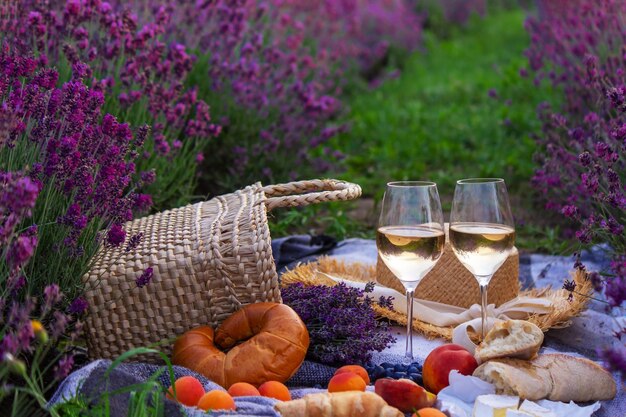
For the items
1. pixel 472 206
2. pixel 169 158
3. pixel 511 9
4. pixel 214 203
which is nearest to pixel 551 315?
pixel 472 206

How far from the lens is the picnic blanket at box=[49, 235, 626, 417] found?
2.10 meters

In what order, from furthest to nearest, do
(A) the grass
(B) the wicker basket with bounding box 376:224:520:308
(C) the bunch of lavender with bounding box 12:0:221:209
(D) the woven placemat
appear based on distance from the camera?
(A) the grass, (C) the bunch of lavender with bounding box 12:0:221:209, (B) the wicker basket with bounding box 376:224:520:308, (D) the woven placemat

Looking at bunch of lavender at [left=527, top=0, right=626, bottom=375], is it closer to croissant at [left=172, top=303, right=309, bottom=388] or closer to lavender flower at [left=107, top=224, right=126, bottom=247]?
croissant at [left=172, top=303, right=309, bottom=388]

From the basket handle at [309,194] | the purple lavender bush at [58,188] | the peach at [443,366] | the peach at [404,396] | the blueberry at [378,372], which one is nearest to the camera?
the peach at [404,396]

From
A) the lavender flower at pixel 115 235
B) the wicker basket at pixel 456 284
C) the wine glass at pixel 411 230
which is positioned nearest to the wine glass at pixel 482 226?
the wine glass at pixel 411 230

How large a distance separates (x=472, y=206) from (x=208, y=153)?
2709 millimetres

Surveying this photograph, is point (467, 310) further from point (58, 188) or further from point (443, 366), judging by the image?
point (58, 188)

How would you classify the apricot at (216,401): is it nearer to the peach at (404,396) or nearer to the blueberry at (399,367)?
the peach at (404,396)

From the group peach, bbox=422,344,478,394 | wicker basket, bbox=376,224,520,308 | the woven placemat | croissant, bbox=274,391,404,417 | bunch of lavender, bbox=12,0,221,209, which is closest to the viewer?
croissant, bbox=274,391,404,417

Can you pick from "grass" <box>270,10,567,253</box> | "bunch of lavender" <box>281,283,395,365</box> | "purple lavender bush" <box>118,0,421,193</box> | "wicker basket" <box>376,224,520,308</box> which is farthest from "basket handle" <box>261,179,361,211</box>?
"purple lavender bush" <box>118,0,421,193</box>

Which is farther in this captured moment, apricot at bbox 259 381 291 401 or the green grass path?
the green grass path

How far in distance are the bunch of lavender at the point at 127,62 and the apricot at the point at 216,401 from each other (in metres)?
1.38

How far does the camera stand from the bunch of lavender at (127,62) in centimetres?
343

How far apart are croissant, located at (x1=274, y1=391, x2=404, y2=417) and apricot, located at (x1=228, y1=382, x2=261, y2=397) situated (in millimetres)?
185
